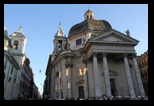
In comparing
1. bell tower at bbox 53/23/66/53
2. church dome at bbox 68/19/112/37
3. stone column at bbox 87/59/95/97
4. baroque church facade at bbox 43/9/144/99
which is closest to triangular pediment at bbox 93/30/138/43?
baroque church facade at bbox 43/9/144/99

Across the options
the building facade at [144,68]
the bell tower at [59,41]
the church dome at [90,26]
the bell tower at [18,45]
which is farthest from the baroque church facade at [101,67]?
the building facade at [144,68]

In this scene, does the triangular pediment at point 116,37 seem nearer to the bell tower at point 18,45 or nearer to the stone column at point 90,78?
the stone column at point 90,78

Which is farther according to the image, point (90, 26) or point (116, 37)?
point (90, 26)

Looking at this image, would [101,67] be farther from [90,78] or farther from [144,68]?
[144,68]

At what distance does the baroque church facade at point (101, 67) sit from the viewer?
22.6 m

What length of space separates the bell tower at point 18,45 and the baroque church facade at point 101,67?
12.9 m

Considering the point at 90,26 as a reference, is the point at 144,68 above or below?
below

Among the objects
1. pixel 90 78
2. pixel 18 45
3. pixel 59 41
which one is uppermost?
pixel 59 41

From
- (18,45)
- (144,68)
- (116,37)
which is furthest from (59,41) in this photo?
(144,68)

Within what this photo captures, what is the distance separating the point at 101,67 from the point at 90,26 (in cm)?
1089

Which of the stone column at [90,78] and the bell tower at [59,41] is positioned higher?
the bell tower at [59,41]

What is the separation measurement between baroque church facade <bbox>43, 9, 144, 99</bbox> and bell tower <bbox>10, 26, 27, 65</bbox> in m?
12.9

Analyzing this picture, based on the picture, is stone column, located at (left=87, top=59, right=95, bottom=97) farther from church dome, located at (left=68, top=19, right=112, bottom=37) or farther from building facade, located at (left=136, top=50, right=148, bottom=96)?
building facade, located at (left=136, top=50, right=148, bottom=96)

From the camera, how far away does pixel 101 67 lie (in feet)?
83.6
